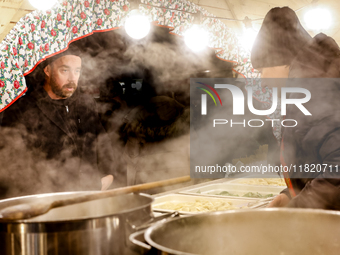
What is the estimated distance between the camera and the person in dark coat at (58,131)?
2680 mm

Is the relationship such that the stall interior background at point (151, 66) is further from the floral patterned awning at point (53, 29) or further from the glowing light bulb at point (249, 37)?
the floral patterned awning at point (53, 29)

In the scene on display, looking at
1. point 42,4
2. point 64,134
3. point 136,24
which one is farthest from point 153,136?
point 42,4

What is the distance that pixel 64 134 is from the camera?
2850 mm

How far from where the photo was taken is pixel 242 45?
4.54 m

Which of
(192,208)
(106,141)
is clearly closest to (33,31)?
(106,141)

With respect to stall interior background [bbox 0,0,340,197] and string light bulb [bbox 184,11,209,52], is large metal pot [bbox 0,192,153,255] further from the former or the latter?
stall interior background [bbox 0,0,340,197]

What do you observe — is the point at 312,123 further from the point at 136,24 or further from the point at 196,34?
the point at 196,34

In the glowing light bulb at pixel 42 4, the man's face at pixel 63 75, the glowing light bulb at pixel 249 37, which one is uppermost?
the glowing light bulb at pixel 249 37

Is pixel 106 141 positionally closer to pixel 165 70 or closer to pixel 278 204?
pixel 278 204

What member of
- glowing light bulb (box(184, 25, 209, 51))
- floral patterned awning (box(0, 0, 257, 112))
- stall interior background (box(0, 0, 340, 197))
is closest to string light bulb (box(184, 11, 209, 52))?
glowing light bulb (box(184, 25, 209, 51))

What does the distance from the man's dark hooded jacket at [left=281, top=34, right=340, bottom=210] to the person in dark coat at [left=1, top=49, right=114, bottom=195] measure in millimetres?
1890

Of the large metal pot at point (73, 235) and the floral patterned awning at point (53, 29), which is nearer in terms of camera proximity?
the large metal pot at point (73, 235)

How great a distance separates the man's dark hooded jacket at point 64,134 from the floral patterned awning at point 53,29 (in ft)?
1.22

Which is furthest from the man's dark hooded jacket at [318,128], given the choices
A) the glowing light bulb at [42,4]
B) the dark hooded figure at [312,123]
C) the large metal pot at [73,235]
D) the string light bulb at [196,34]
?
the string light bulb at [196,34]
